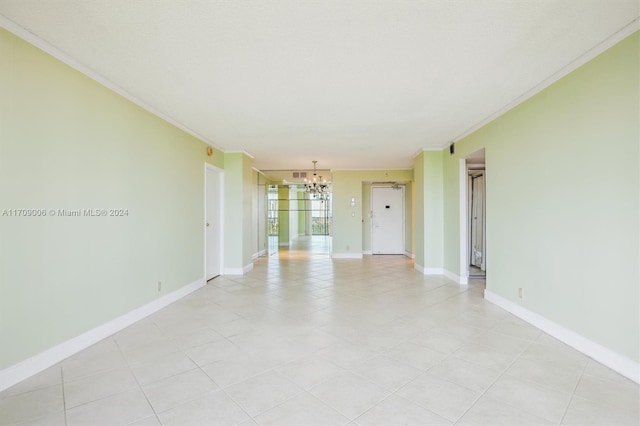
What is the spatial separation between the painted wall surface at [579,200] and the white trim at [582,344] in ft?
0.17

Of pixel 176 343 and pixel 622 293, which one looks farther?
pixel 176 343

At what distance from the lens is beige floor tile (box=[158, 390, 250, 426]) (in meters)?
1.71

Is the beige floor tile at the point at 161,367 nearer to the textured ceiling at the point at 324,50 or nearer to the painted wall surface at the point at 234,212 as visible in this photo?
the textured ceiling at the point at 324,50

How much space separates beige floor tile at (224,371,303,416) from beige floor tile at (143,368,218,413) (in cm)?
19

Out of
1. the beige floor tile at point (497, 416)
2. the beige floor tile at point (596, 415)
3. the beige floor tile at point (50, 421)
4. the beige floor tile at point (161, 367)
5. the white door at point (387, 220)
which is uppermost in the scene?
the white door at point (387, 220)

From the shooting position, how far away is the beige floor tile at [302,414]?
1.71 meters

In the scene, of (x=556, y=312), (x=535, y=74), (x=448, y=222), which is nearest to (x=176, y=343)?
(x=556, y=312)

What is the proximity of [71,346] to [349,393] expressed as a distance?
242 cm

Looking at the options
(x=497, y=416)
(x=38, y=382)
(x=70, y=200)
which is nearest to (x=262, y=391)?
(x=497, y=416)

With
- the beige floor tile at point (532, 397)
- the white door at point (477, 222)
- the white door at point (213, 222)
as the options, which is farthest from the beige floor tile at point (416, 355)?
the white door at point (477, 222)

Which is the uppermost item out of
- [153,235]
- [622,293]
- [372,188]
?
[372,188]

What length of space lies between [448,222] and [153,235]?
4.97 m

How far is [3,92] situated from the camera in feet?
6.66

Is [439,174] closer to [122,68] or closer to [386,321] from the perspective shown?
[386,321]
